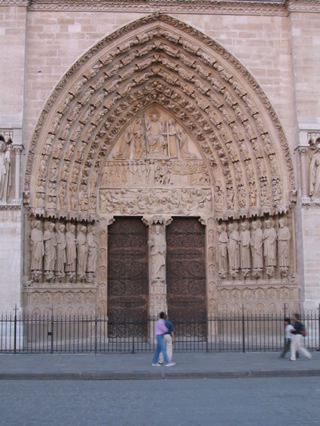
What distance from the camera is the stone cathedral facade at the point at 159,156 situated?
50.5 feet

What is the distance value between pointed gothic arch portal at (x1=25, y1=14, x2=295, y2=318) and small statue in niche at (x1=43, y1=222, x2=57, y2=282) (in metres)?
0.24

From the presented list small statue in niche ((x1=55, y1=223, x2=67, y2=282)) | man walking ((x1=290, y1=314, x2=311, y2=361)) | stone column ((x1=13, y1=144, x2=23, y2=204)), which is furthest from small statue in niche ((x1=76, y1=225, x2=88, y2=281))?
man walking ((x1=290, y1=314, x2=311, y2=361))

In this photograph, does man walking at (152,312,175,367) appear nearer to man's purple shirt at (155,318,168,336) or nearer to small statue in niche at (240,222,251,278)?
man's purple shirt at (155,318,168,336)

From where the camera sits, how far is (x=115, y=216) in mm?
17250

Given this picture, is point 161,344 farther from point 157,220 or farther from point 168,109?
point 168,109

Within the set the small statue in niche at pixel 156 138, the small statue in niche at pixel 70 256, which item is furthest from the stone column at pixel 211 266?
the small statue in niche at pixel 70 256

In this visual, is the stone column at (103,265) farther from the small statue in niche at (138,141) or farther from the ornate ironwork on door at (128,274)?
the small statue in niche at (138,141)

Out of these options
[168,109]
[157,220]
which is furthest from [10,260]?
[168,109]

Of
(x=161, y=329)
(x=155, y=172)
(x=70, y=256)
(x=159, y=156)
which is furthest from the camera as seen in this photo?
(x=159, y=156)

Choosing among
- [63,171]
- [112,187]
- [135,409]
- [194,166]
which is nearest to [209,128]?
[194,166]

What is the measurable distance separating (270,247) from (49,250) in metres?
5.57

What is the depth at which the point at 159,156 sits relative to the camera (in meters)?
17.6

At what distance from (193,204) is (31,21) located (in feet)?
21.2

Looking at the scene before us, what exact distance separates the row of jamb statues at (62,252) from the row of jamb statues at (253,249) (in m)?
3.47
